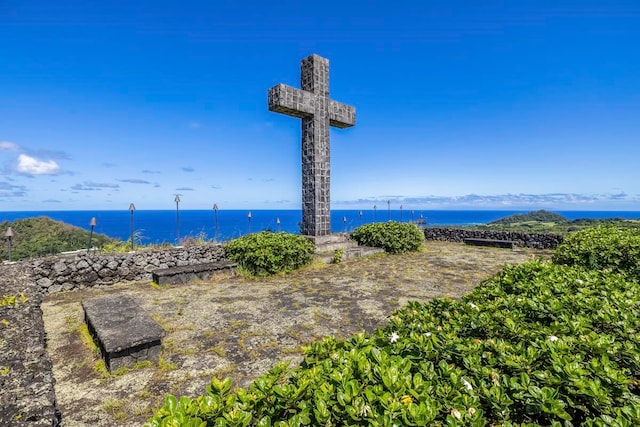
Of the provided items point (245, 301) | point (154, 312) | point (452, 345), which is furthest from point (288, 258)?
point (452, 345)

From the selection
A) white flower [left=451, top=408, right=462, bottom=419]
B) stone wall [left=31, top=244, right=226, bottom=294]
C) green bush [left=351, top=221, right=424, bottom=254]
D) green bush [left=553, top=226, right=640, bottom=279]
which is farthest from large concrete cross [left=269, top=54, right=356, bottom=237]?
white flower [left=451, top=408, right=462, bottom=419]

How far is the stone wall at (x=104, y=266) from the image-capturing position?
249 inches

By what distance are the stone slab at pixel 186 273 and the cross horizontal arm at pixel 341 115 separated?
247 inches

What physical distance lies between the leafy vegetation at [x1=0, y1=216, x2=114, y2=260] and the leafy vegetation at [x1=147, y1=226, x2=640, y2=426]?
12.0 m

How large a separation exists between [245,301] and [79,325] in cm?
255

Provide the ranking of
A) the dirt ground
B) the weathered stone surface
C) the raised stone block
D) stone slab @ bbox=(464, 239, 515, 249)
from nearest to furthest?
1. the weathered stone surface
2. the dirt ground
3. the raised stone block
4. stone slab @ bbox=(464, 239, 515, 249)

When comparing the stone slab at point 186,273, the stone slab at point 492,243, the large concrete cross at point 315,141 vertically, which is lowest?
the stone slab at point 492,243

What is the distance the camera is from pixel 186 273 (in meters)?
7.00

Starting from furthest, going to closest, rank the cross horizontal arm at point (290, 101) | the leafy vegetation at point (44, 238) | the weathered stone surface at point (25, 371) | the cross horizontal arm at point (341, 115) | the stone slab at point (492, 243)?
the stone slab at point (492, 243) → the leafy vegetation at point (44, 238) → the cross horizontal arm at point (341, 115) → the cross horizontal arm at point (290, 101) → the weathered stone surface at point (25, 371)

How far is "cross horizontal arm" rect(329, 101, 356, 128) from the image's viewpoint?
10.6m

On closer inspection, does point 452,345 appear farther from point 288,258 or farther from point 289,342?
point 288,258

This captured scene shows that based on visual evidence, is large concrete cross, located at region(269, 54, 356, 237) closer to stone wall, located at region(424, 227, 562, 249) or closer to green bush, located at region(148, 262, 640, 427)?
green bush, located at region(148, 262, 640, 427)

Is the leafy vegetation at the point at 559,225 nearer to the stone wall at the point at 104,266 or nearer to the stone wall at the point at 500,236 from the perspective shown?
the stone wall at the point at 500,236

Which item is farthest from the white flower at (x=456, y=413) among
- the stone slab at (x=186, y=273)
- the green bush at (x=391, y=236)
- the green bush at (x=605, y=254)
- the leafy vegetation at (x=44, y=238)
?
the leafy vegetation at (x=44, y=238)
